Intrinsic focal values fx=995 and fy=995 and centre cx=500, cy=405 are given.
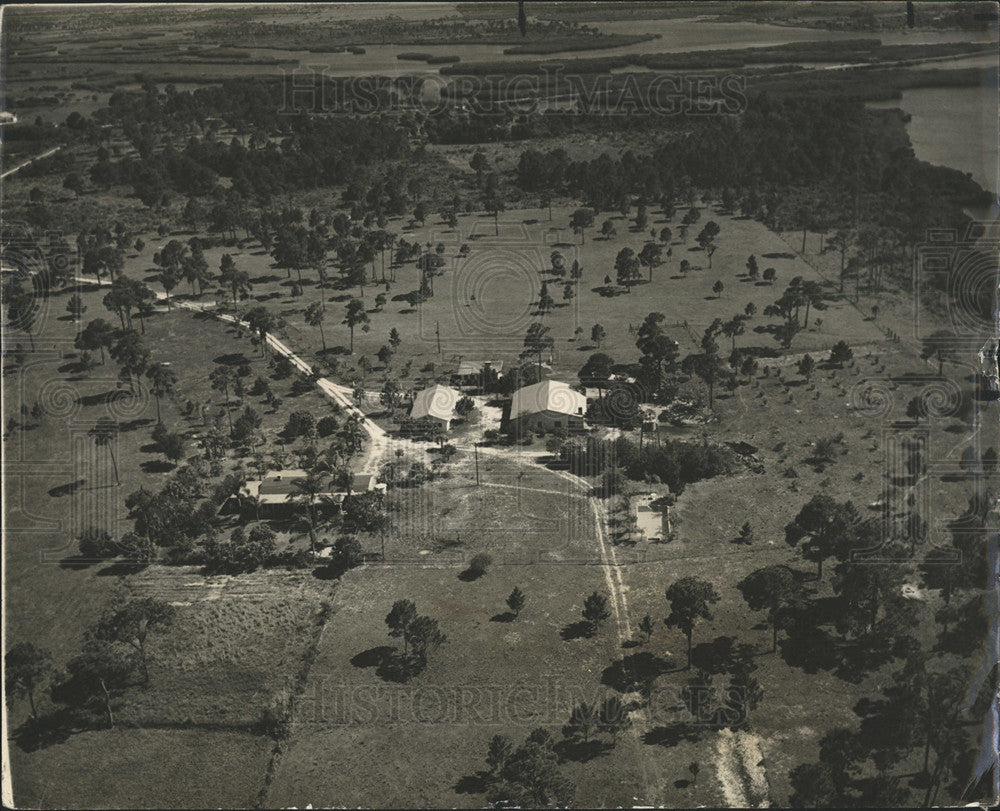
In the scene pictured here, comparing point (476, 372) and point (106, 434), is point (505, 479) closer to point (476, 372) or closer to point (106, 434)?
point (476, 372)

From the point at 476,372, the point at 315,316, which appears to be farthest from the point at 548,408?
the point at 315,316

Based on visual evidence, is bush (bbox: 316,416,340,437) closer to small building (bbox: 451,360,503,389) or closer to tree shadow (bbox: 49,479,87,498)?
small building (bbox: 451,360,503,389)

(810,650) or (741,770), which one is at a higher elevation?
(810,650)

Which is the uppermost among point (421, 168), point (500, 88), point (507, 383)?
point (500, 88)

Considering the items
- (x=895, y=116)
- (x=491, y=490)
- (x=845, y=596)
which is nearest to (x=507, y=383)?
(x=491, y=490)

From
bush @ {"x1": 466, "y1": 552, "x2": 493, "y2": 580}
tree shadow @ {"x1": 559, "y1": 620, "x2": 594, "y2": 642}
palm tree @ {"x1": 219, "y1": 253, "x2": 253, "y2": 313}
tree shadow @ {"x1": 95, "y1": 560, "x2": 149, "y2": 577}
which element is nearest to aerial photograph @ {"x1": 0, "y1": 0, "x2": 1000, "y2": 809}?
bush @ {"x1": 466, "y1": 552, "x2": 493, "y2": 580}

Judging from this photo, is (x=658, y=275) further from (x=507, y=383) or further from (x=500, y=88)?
(x=500, y=88)

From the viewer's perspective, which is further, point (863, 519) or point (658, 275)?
point (658, 275)
